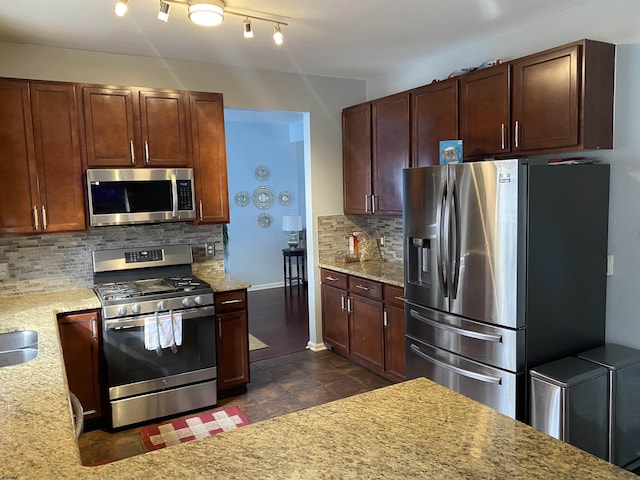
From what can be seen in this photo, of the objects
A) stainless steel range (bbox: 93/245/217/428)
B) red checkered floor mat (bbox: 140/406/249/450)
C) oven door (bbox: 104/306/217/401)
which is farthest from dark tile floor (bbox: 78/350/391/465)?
oven door (bbox: 104/306/217/401)

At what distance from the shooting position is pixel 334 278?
4.46 metres

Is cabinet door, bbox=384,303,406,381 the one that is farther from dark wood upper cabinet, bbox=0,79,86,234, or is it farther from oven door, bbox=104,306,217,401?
dark wood upper cabinet, bbox=0,79,86,234

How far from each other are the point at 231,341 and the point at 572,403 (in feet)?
7.63

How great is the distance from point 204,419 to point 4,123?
7.81 ft

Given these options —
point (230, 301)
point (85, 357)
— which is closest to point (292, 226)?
point (230, 301)

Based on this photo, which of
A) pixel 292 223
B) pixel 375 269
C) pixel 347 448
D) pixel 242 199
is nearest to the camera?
pixel 347 448

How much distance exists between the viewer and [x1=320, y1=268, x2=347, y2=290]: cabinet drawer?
4340mm

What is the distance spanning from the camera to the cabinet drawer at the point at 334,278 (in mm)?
4340

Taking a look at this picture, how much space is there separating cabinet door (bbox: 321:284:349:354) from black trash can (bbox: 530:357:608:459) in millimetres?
1985

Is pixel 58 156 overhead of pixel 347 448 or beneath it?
overhead

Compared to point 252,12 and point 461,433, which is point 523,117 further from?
point 461,433

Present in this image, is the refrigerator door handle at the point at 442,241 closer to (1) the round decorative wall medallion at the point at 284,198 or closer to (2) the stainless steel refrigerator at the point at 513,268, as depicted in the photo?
(2) the stainless steel refrigerator at the point at 513,268

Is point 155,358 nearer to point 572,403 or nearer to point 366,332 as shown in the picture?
point 366,332

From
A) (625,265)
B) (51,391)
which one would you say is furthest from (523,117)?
(51,391)
